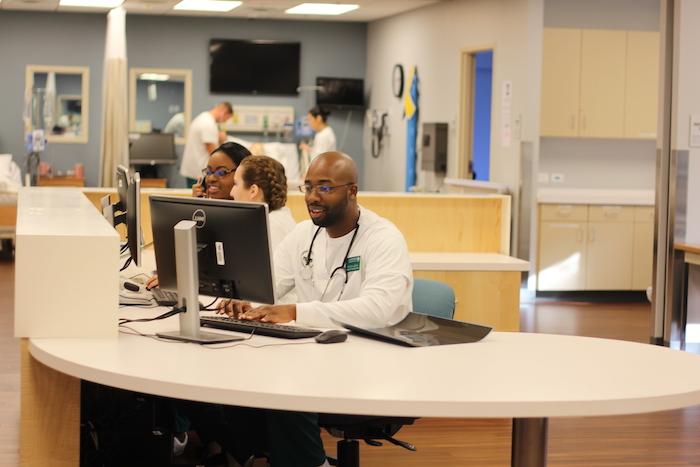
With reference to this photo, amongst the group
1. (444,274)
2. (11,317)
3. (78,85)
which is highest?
(78,85)

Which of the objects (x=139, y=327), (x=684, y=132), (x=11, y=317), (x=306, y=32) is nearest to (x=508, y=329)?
(x=684, y=132)

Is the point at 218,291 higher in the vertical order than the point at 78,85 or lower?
lower

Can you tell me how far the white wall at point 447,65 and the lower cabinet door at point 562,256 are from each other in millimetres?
603

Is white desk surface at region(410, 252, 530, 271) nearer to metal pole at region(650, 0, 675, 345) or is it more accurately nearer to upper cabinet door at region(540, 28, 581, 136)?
metal pole at region(650, 0, 675, 345)

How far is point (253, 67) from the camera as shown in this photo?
629 inches

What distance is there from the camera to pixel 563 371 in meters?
3.11

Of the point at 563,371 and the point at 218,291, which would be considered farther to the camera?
the point at 218,291

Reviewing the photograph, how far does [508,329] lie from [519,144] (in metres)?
4.53

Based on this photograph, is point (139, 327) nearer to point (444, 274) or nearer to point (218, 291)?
point (218, 291)

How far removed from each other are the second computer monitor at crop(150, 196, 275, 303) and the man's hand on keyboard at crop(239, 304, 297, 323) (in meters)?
0.16

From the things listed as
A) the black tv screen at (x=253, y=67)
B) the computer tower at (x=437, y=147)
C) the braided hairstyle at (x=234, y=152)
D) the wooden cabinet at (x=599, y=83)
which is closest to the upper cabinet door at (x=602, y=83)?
the wooden cabinet at (x=599, y=83)

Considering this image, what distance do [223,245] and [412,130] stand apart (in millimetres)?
10222

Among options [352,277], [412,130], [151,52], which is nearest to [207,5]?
[151,52]

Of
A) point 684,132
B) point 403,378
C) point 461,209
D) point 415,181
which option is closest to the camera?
point 403,378
